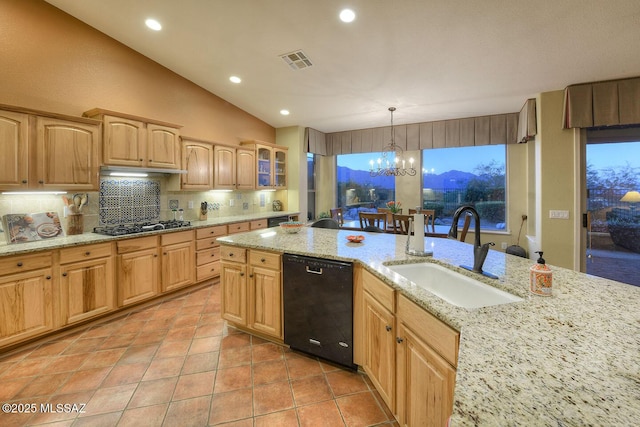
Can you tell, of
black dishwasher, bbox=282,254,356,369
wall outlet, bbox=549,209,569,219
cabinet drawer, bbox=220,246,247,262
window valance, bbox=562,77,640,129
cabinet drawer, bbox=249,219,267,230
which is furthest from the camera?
cabinet drawer, bbox=249,219,267,230

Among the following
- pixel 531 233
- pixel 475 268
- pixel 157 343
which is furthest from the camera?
pixel 531 233

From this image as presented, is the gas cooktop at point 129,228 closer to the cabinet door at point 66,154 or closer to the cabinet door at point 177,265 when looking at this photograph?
the cabinet door at point 177,265

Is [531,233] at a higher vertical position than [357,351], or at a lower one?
higher

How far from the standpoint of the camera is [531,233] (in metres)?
4.51

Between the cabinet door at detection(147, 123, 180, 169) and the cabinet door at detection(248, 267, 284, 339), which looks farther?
the cabinet door at detection(147, 123, 180, 169)

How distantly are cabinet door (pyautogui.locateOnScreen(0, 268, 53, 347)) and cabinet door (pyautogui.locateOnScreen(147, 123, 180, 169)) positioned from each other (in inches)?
63.3

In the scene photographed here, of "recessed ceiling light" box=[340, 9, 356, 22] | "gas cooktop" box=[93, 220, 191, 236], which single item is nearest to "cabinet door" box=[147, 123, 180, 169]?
"gas cooktop" box=[93, 220, 191, 236]

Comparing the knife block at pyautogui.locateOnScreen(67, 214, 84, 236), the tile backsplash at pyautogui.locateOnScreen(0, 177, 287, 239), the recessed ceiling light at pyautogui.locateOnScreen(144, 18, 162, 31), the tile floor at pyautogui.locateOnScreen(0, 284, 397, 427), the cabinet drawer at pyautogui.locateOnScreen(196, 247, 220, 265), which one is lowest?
the tile floor at pyautogui.locateOnScreen(0, 284, 397, 427)

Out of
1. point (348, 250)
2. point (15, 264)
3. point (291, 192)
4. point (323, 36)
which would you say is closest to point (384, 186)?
point (291, 192)

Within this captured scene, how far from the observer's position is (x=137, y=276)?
3041 mm

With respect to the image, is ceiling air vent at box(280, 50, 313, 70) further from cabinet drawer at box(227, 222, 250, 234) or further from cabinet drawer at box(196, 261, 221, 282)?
cabinet drawer at box(196, 261, 221, 282)

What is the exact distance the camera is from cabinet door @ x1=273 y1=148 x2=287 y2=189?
5.53 meters

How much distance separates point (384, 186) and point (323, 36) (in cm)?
367

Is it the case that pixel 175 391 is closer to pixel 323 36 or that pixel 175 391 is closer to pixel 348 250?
→ pixel 348 250
